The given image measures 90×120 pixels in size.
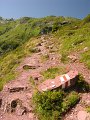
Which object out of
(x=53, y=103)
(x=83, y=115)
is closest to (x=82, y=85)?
(x=53, y=103)

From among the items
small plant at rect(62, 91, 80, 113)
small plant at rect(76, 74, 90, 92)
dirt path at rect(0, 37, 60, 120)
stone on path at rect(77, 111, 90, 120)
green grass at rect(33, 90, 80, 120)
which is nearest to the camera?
stone on path at rect(77, 111, 90, 120)

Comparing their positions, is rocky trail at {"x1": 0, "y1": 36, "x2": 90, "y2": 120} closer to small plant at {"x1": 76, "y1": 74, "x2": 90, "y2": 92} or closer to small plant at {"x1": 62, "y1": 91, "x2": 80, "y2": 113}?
small plant at {"x1": 62, "y1": 91, "x2": 80, "y2": 113}

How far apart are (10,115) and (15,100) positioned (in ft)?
3.50

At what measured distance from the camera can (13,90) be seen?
15922 millimetres

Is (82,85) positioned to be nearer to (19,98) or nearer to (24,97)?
(24,97)

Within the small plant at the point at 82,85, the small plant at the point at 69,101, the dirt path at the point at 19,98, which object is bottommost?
the dirt path at the point at 19,98

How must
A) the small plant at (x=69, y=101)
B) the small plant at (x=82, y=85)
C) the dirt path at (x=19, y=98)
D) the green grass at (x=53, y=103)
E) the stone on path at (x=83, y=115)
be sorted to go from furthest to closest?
1. the small plant at (x=82, y=85)
2. the dirt path at (x=19, y=98)
3. the small plant at (x=69, y=101)
4. the green grass at (x=53, y=103)
5. the stone on path at (x=83, y=115)

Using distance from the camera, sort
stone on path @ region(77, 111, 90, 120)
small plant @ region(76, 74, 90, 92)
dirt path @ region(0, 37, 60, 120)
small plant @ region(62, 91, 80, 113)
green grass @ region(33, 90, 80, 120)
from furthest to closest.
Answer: small plant @ region(76, 74, 90, 92), dirt path @ region(0, 37, 60, 120), small plant @ region(62, 91, 80, 113), green grass @ region(33, 90, 80, 120), stone on path @ region(77, 111, 90, 120)

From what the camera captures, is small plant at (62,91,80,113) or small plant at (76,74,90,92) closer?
small plant at (62,91,80,113)

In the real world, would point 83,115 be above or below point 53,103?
below

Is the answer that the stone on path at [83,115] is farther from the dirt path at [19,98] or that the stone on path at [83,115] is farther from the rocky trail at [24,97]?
the dirt path at [19,98]

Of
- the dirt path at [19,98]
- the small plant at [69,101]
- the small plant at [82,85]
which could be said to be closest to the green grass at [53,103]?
the small plant at [69,101]

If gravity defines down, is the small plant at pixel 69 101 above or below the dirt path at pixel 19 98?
above

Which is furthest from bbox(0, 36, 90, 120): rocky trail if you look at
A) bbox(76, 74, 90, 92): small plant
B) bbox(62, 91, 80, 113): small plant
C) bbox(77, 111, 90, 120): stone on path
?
bbox(76, 74, 90, 92): small plant
